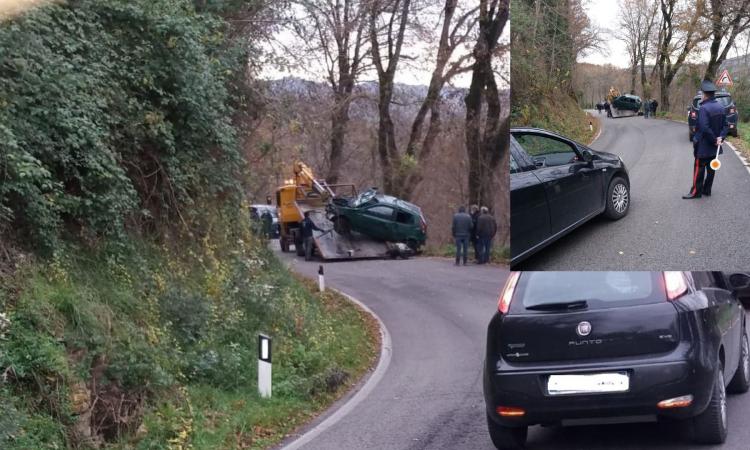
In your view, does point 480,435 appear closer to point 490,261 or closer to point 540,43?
point 540,43

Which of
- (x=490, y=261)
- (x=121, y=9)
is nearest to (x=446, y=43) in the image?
(x=490, y=261)

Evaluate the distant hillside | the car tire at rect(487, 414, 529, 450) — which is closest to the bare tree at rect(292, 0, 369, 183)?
the distant hillside

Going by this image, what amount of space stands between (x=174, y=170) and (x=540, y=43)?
7812 mm

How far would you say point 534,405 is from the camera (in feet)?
19.1

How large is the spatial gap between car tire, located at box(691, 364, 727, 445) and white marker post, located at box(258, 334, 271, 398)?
15.7 feet

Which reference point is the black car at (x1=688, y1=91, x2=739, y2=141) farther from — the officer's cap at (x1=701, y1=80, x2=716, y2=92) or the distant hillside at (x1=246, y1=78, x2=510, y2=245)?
the distant hillside at (x1=246, y1=78, x2=510, y2=245)

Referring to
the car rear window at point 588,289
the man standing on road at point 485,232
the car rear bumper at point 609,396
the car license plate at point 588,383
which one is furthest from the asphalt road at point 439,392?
the man standing on road at point 485,232

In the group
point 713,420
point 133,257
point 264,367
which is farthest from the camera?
point 133,257

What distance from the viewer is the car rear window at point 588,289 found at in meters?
5.43

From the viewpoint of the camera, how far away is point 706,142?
416 cm

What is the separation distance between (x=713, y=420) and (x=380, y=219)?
63.4 feet

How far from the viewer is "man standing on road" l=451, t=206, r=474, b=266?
22.1 m

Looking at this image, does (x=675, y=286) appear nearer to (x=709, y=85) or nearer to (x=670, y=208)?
(x=670, y=208)

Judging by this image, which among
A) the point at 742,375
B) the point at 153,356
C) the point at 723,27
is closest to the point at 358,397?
the point at 153,356
